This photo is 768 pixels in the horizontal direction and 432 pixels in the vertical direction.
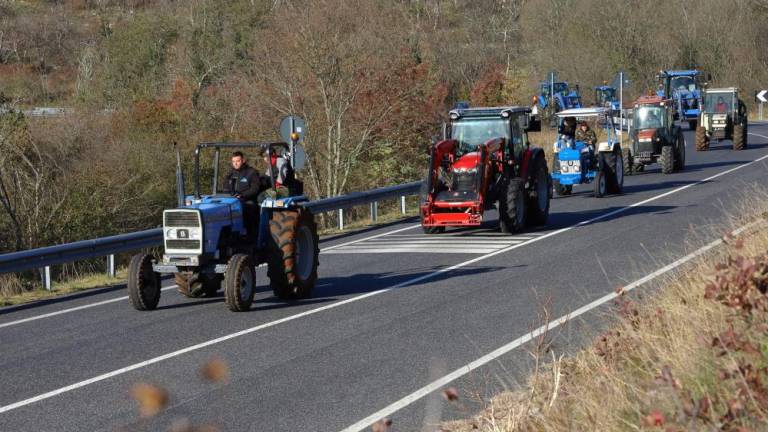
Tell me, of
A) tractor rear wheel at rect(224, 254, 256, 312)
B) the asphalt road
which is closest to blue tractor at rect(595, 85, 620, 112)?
the asphalt road

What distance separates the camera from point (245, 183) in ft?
46.6

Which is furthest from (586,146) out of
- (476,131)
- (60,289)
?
(60,289)

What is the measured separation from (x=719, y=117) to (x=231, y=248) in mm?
34132

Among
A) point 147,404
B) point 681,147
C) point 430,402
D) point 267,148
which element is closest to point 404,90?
point 681,147

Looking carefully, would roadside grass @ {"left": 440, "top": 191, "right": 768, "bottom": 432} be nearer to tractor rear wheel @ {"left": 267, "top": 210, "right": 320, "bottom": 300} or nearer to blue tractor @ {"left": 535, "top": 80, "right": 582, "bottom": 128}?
tractor rear wheel @ {"left": 267, "top": 210, "right": 320, "bottom": 300}

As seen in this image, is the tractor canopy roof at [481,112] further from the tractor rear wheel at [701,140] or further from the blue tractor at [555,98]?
the blue tractor at [555,98]

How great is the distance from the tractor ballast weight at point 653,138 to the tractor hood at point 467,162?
13840 mm

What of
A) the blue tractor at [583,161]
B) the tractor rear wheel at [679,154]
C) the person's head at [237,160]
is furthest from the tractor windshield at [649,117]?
the person's head at [237,160]

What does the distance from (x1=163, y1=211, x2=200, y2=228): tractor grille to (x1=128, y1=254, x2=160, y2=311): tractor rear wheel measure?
54 cm

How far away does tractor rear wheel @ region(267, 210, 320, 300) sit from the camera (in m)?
13.8

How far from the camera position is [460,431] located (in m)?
7.53

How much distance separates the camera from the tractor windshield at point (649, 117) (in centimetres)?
3438

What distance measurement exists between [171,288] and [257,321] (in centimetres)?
359

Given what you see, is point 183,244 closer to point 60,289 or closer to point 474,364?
point 60,289
